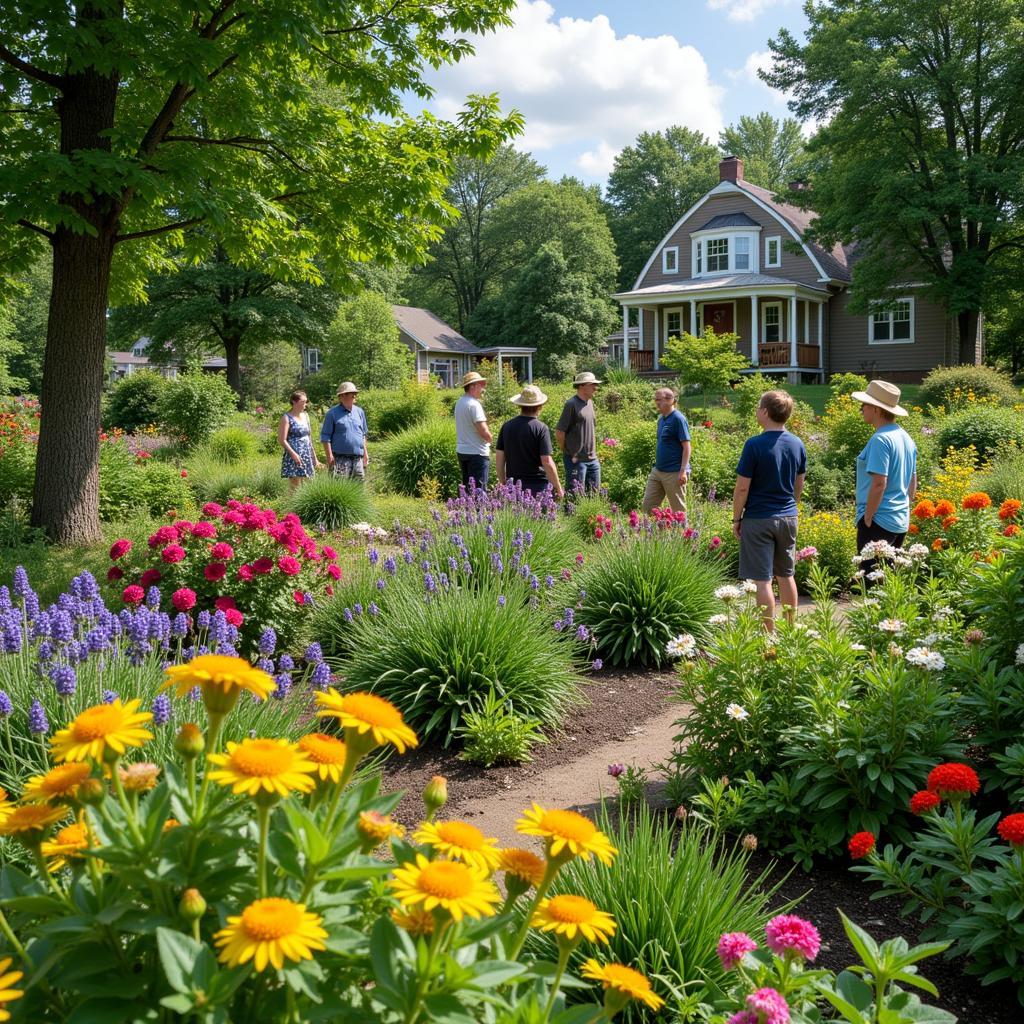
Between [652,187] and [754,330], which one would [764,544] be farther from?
[652,187]

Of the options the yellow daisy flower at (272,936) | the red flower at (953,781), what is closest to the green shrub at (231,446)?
the red flower at (953,781)

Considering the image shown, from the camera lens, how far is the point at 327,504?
1155 cm

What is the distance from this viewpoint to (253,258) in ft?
36.2

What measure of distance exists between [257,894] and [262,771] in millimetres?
209

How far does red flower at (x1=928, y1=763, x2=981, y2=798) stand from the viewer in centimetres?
248

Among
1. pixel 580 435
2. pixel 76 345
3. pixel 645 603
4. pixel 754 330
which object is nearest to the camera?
pixel 645 603

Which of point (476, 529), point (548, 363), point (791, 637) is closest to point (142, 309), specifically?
point (548, 363)

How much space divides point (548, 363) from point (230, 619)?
4491 centimetres

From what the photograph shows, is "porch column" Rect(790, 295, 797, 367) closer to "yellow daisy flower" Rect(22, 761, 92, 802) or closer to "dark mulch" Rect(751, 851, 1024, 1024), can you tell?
"dark mulch" Rect(751, 851, 1024, 1024)

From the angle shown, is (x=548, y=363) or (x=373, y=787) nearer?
(x=373, y=787)

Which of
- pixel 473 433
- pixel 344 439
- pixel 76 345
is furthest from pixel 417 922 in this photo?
pixel 344 439

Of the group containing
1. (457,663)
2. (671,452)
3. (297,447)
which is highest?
(297,447)

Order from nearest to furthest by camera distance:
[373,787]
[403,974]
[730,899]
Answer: [403,974] < [373,787] < [730,899]

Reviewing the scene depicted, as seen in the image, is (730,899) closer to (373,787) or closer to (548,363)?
(373,787)
